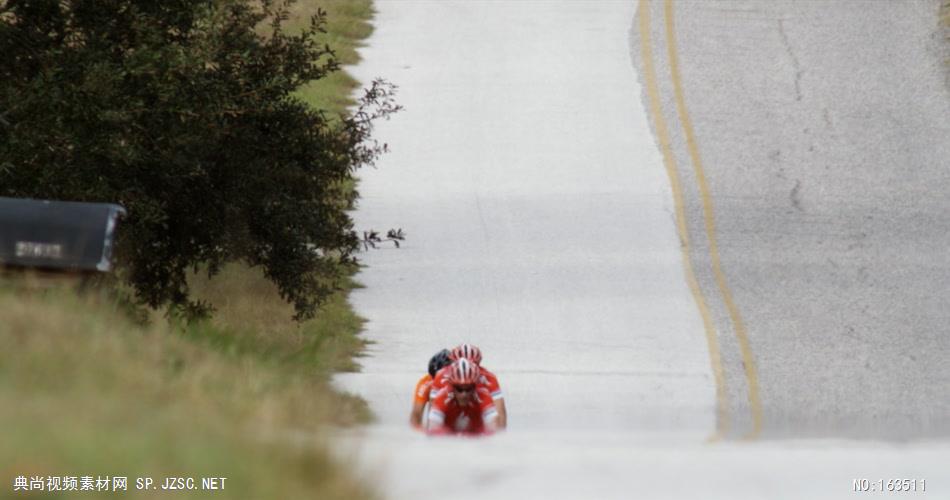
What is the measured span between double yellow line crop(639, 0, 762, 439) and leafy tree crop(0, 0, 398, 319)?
4.36 meters

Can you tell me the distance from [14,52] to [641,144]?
49.6 ft

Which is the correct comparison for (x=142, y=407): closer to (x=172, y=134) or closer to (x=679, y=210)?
(x=172, y=134)

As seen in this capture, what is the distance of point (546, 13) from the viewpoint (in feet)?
118

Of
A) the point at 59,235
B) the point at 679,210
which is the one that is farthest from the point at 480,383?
the point at 679,210

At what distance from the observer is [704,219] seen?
24453mm

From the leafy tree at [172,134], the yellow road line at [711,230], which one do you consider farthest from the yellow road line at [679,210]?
the leafy tree at [172,134]

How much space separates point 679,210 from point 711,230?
961mm

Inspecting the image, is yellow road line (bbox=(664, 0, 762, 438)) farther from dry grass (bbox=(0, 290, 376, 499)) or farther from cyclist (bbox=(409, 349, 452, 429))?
dry grass (bbox=(0, 290, 376, 499))

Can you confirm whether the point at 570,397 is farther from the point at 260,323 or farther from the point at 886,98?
the point at 886,98

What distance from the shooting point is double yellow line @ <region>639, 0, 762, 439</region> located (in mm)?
18109

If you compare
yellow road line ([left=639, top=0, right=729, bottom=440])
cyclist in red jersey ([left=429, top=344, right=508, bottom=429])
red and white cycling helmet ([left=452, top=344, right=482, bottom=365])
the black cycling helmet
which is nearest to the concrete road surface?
yellow road line ([left=639, top=0, right=729, bottom=440])

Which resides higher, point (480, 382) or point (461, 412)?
point (480, 382)

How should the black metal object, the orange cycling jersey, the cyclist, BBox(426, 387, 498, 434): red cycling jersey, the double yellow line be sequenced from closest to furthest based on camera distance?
the black metal object, BBox(426, 387, 498, 434): red cycling jersey, the cyclist, the orange cycling jersey, the double yellow line

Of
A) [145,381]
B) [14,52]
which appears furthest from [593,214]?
[145,381]
